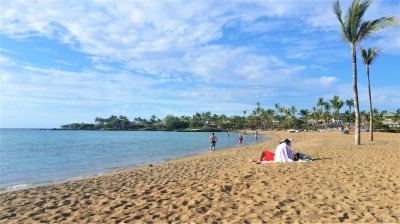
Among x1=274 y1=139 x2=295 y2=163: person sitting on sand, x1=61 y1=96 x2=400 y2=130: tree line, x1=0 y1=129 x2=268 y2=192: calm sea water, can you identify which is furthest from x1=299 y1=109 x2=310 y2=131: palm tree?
x1=274 y1=139 x2=295 y2=163: person sitting on sand

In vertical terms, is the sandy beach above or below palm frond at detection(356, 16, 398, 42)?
below

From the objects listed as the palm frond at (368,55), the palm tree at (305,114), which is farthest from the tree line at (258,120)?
the palm frond at (368,55)

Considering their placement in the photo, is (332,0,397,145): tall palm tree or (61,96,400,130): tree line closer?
(332,0,397,145): tall palm tree

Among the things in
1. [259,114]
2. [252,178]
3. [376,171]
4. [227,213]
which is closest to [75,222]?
[227,213]

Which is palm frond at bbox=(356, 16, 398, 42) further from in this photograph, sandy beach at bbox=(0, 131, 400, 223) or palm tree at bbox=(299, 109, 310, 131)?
palm tree at bbox=(299, 109, 310, 131)

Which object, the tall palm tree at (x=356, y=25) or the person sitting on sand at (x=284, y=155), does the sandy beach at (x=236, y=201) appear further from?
the tall palm tree at (x=356, y=25)

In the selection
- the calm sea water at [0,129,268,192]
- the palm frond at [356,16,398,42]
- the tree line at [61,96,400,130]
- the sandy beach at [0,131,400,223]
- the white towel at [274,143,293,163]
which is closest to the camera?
the sandy beach at [0,131,400,223]

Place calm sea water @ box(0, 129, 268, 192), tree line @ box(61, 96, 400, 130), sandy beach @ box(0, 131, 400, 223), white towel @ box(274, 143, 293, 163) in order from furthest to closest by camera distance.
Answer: tree line @ box(61, 96, 400, 130) → calm sea water @ box(0, 129, 268, 192) → white towel @ box(274, 143, 293, 163) → sandy beach @ box(0, 131, 400, 223)

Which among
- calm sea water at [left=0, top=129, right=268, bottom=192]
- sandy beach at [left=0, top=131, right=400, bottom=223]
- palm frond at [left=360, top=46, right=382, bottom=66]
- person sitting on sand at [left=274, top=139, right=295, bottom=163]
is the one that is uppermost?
palm frond at [left=360, top=46, right=382, bottom=66]

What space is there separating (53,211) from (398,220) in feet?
20.3

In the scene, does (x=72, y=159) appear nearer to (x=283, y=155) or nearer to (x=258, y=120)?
(x=283, y=155)

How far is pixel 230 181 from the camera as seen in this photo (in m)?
7.75

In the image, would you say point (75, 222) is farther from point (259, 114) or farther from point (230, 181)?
point (259, 114)

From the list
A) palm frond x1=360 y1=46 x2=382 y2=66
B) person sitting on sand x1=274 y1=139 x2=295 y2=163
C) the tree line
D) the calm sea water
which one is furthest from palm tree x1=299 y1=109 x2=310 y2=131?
person sitting on sand x1=274 y1=139 x2=295 y2=163
